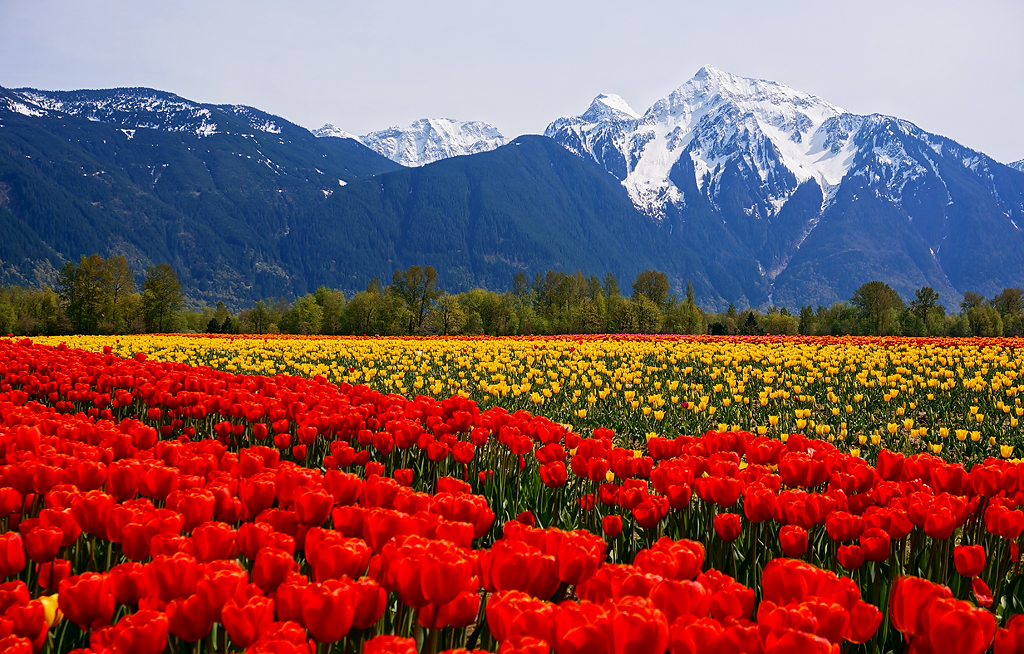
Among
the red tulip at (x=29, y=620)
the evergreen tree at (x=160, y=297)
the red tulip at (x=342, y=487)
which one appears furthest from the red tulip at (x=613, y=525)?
the evergreen tree at (x=160, y=297)

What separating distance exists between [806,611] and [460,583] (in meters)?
0.89

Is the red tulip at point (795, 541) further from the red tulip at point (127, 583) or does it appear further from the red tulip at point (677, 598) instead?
the red tulip at point (127, 583)

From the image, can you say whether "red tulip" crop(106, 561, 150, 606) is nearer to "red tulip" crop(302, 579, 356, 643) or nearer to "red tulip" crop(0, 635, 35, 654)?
"red tulip" crop(0, 635, 35, 654)

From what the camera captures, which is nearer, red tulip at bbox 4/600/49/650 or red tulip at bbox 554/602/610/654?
red tulip at bbox 554/602/610/654

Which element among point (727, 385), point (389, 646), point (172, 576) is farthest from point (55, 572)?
point (727, 385)

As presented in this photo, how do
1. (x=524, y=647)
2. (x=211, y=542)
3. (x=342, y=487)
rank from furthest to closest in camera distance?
1. (x=342, y=487)
2. (x=211, y=542)
3. (x=524, y=647)

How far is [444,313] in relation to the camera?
73312mm

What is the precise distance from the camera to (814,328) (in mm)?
80125

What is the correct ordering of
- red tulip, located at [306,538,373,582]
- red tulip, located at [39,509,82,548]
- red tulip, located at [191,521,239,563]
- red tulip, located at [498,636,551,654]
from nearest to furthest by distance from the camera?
1. red tulip, located at [498,636,551,654]
2. red tulip, located at [306,538,373,582]
3. red tulip, located at [191,521,239,563]
4. red tulip, located at [39,509,82,548]

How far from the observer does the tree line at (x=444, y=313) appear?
60.6m

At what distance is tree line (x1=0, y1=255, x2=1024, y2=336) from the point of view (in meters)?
60.6

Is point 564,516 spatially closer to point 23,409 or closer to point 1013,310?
point 23,409

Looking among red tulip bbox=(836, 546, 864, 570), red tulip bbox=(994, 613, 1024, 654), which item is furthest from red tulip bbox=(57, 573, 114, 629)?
red tulip bbox=(836, 546, 864, 570)

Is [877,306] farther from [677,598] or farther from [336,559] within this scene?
[336,559]
